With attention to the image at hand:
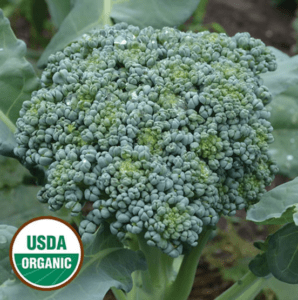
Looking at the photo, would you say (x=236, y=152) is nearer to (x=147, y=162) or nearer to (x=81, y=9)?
(x=147, y=162)

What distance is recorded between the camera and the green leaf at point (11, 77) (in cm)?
108

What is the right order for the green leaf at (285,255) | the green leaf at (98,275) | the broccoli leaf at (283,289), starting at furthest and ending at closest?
the broccoli leaf at (283,289) < the green leaf at (285,255) < the green leaf at (98,275)

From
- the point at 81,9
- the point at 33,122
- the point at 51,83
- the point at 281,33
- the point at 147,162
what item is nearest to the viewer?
the point at 147,162

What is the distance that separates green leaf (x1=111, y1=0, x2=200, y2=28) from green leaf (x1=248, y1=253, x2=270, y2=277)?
83cm

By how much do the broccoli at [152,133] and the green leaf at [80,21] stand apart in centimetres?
28

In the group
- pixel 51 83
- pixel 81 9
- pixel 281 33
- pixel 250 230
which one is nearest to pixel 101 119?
pixel 51 83

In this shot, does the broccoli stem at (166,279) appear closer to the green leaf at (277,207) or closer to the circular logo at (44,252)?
the green leaf at (277,207)

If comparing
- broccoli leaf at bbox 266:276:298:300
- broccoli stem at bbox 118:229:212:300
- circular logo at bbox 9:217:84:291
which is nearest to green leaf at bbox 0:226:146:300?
circular logo at bbox 9:217:84:291

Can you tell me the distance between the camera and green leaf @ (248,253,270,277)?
42.6 inches

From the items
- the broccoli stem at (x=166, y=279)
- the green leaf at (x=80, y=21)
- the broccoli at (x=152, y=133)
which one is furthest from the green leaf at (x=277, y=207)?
the green leaf at (x=80, y=21)

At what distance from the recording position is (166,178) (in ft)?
2.72

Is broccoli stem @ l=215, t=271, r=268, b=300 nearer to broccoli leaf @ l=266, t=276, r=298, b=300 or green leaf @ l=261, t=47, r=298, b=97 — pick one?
broccoli leaf @ l=266, t=276, r=298, b=300

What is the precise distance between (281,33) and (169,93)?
8.69ft

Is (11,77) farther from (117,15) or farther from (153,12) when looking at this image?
(153,12)
